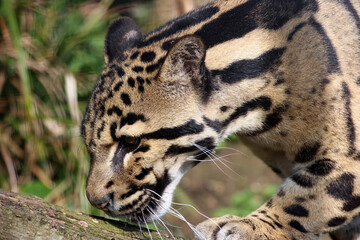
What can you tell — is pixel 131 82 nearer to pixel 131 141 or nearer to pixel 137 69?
pixel 137 69

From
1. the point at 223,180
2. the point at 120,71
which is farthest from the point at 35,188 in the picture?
the point at 120,71

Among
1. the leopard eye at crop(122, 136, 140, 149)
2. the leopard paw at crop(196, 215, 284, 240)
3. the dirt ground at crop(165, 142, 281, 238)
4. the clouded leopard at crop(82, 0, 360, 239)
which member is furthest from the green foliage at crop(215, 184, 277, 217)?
the leopard eye at crop(122, 136, 140, 149)

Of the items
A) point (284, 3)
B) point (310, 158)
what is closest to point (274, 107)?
point (310, 158)

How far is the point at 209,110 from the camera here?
4.36 m

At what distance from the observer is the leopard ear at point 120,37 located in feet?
15.9

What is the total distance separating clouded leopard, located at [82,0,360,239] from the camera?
4215mm

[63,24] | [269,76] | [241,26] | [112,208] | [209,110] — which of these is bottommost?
[112,208]

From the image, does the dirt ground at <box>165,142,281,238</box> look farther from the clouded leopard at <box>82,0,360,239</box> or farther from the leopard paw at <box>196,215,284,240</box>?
the clouded leopard at <box>82,0,360,239</box>

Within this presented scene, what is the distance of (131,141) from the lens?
420 centimetres

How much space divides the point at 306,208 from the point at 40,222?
2008 millimetres

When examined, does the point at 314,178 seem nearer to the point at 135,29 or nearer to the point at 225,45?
the point at 225,45

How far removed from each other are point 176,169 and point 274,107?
89 cm

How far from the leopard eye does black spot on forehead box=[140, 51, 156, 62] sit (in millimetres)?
595

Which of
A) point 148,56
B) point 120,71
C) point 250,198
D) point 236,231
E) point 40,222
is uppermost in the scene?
point 148,56
